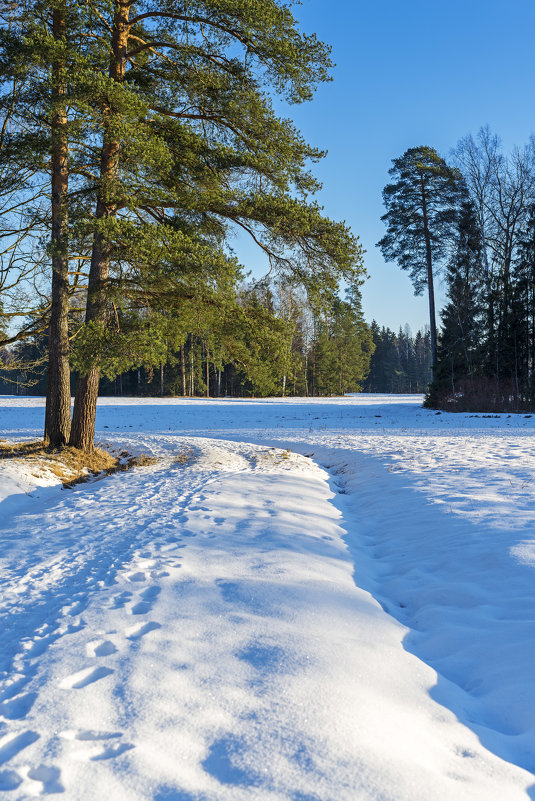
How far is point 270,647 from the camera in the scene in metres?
2.69

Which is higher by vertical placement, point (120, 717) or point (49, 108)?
point (49, 108)

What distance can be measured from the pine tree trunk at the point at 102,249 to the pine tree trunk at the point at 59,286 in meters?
0.34

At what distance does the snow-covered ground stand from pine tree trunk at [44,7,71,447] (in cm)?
380

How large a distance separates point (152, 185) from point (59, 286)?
289 cm

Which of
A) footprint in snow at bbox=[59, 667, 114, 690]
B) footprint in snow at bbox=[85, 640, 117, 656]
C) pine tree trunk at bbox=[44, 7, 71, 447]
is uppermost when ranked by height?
pine tree trunk at bbox=[44, 7, 71, 447]

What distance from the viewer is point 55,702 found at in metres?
2.13

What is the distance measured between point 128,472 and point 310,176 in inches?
288

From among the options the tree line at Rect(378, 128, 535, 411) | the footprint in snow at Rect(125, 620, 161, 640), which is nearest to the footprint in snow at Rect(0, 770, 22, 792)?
the footprint in snow at Rect(125, 620, 161, 640)

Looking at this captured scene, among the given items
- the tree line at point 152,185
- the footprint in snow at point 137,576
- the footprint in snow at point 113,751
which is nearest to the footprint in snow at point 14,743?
the footprint in snow at point 113,751

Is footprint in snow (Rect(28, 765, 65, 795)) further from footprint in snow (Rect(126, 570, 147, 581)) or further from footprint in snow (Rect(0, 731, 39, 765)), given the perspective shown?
footprint in snow (Rect(126, 570, 147, 581))

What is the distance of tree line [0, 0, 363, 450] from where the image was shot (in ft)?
26.4

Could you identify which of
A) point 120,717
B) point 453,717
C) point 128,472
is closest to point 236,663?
point 120,717

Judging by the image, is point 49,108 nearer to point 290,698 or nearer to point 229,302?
point 229,302

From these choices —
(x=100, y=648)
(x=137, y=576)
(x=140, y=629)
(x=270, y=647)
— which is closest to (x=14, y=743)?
(x=100, y=648)
